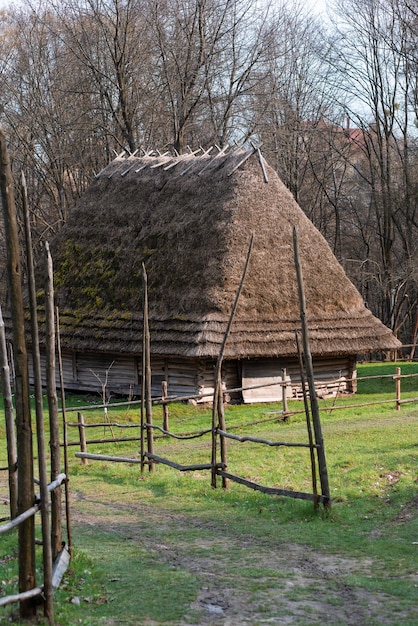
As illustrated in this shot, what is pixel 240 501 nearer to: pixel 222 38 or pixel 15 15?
pixel 222 38

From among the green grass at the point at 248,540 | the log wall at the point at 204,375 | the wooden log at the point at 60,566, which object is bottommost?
the green grass at the point at 248,540

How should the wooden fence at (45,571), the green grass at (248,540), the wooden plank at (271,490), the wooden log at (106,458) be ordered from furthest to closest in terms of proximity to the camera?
1. the wooden log at (106,458)
2. the wooden plank at (271,490)
3. the green grass at (248,540)
4. the wooden fence at (45,571)

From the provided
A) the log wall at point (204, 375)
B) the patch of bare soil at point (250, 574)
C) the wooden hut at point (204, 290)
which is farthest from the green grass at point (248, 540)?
the wooden hut at point (204, 290)

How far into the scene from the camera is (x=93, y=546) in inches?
363

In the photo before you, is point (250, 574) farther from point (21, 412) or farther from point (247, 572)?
point (21, 412)

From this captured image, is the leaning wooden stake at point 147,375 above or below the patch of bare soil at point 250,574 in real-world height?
above

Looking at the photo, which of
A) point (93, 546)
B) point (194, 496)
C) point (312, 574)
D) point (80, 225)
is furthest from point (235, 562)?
point (80, 225)

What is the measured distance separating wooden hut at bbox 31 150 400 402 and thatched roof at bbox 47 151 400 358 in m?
0.04

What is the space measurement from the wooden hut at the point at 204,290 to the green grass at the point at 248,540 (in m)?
5.66

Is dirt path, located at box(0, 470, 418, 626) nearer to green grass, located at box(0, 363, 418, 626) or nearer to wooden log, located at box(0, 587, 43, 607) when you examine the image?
green grass, located at box(0, 363, 418, 626)

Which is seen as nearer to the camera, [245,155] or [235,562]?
[235,562]

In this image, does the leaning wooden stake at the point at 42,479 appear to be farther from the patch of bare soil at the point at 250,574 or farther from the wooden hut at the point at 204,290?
the wooden hut at the point at 204,290

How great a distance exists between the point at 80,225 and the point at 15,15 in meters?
17.0

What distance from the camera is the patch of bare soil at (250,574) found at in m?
6.90
